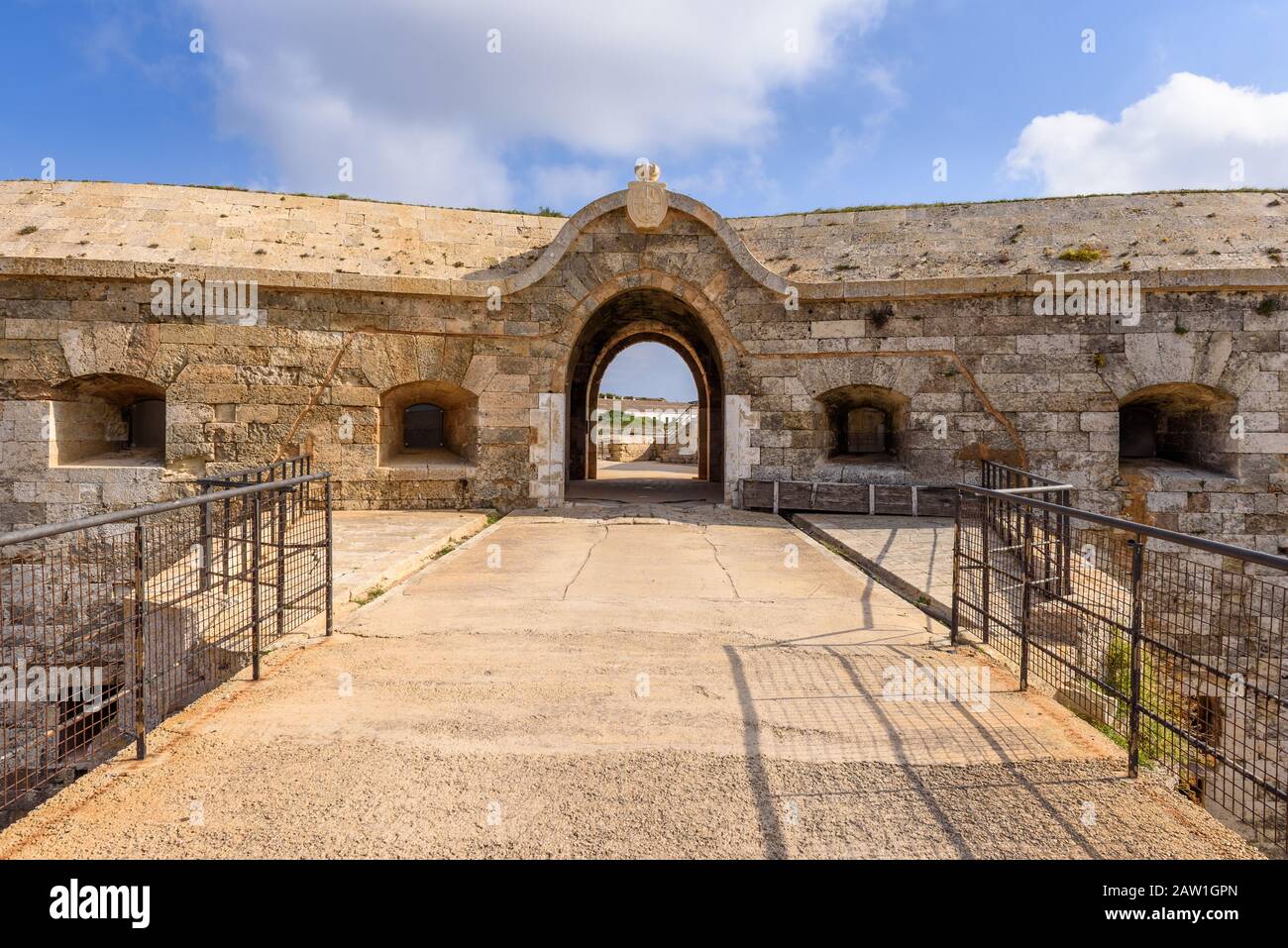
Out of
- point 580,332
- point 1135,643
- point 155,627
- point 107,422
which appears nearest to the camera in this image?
point 1135,643

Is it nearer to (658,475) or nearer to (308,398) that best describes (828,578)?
(308,398)

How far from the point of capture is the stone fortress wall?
991cm

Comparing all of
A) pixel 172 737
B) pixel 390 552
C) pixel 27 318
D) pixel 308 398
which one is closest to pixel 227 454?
pixel 308 398

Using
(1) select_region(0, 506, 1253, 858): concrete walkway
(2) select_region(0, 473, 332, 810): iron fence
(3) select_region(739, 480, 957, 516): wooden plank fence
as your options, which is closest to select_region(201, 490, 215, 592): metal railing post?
(2) select_region(0, 473, 332, 810): iron fence

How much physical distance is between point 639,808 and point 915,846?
102cm

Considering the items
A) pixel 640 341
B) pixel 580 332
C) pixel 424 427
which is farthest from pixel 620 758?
pixel 640 341

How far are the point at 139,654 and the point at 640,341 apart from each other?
1537 cm

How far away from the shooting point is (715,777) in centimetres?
302

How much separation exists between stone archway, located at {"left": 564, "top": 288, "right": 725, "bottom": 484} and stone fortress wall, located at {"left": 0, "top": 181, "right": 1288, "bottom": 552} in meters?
2.30

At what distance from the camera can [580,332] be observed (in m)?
11.3

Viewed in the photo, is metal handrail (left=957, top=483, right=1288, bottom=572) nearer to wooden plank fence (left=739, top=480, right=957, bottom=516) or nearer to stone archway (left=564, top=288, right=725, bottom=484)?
wooden plank fence (left=739, top=480, right=957, bottom=516)

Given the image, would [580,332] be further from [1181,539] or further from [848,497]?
[1181,539]

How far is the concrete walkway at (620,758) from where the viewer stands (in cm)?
260

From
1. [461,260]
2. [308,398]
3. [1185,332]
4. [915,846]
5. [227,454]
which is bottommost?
[915,846]
